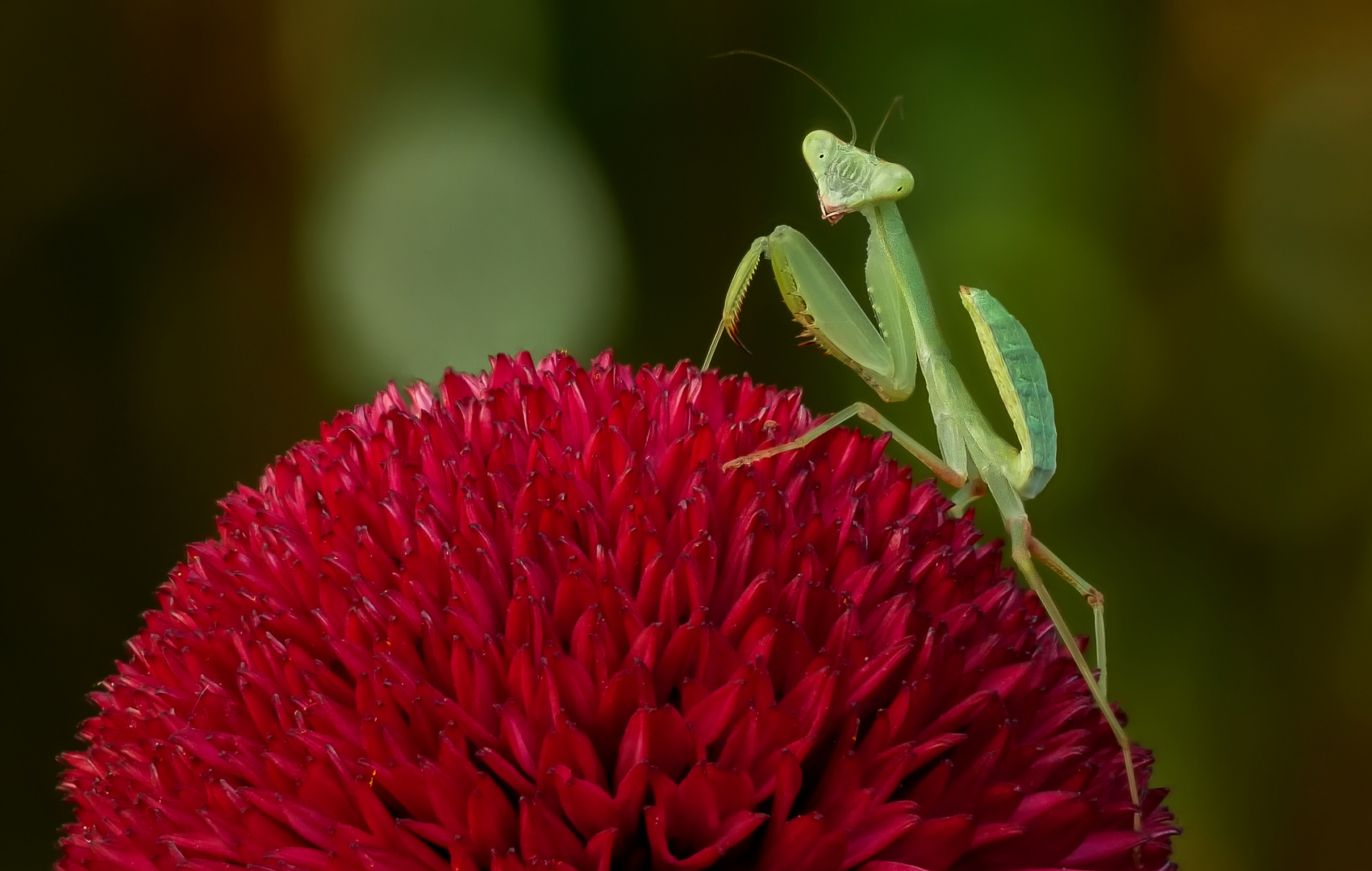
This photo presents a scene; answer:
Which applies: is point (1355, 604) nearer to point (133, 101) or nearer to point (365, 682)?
point (365, 682)

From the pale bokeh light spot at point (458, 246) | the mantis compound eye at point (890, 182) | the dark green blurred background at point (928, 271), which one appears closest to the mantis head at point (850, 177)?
the mantis compound eye at point (890, 182)

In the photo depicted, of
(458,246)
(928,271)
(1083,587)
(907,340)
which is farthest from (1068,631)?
(458,246)

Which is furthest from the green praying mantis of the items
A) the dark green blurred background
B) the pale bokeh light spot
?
the pale bokeh light spot

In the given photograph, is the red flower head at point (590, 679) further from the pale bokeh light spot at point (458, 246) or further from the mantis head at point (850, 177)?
the pale bokeh light spot at point (458, 246)

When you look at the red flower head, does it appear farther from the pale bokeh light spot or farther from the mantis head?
the pale bokeh light spot

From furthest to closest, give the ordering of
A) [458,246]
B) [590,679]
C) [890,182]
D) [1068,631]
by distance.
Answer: [458,246]
[890,182]
[1068,631]
[590,679]

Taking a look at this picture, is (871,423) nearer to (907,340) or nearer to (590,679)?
(907,340)

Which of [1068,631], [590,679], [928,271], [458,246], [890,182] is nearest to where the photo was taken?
[590,679]

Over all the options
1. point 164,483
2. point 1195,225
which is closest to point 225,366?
point 164,483
